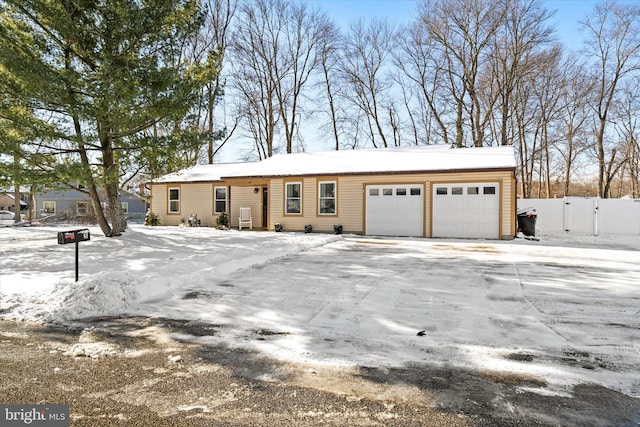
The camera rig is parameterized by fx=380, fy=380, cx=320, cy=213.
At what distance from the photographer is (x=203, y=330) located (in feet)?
13.1

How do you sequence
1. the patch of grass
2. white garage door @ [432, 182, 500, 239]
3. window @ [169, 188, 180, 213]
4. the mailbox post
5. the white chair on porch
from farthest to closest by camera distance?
window @ [169, 188, 180, 213] → the white chair on porch → white garage door @ [432, 182, 500, 239] → the mailbox post → the patch of grass

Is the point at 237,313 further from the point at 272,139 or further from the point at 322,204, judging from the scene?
the point at 272,139

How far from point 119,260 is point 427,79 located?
24.2 metres

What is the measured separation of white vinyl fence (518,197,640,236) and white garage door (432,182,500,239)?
179 inches

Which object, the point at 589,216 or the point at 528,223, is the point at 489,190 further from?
the point at 589,216

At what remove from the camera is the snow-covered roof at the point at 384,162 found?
Result: 45.1 feet

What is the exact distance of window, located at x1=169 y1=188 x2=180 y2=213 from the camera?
2028 cm

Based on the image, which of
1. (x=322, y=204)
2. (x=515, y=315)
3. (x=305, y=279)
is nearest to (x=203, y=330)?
(x=305, y=279)

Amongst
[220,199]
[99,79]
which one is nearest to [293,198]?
[220,199]

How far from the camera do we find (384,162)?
15773mm

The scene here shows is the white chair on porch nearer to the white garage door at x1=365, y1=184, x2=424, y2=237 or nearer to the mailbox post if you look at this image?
the white garage door at x1=365, y1=184, x2=424, y2=237

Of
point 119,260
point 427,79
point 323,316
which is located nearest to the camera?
point 323,316

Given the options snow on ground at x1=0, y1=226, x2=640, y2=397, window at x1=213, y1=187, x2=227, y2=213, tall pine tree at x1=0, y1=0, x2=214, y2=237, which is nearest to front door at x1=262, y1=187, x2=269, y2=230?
window at x1=213, y1=187, x2=227, y2=213

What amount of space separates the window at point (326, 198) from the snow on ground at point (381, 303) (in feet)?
22.2
